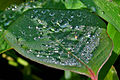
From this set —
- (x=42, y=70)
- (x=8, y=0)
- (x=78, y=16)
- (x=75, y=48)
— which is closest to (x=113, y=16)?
(x=78, y=16)

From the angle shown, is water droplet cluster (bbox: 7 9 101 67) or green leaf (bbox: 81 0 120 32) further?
green leaf (bbox: 81 0 120 32)

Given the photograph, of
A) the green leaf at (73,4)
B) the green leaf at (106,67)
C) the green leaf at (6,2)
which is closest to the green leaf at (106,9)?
the green leaf at (73,4)

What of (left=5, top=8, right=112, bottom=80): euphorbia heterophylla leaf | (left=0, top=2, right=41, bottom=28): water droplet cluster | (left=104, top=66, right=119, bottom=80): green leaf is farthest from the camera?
(left=104, top=66, right=119, bottom=80): green leaf

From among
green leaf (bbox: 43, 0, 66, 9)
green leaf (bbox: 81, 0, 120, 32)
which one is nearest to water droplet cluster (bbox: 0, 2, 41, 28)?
green leaf (bbox: 43, 0, 66, 9)

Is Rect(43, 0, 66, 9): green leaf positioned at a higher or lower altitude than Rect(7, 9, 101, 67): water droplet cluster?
higher

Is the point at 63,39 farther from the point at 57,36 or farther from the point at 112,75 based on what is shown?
the point at 112,75

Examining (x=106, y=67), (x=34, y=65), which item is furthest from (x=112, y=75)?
(x=34, y=65)

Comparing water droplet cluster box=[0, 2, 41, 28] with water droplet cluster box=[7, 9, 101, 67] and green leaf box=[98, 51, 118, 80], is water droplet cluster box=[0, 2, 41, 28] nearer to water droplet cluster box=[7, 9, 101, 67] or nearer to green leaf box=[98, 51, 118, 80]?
water droplet cluster box=[7, 9, 101, 67]

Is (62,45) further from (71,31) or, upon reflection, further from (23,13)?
(23,13)
